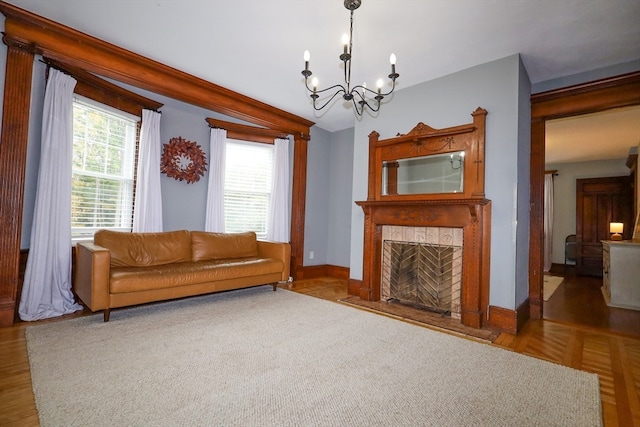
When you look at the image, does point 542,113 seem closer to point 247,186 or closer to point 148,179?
point 247,186

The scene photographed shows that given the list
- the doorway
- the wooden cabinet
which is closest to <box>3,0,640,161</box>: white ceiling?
the doorway

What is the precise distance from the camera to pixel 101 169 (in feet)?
11.3

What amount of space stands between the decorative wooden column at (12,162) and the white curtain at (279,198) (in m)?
2.96

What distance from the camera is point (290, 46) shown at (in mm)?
2973

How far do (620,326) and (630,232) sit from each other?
5031 millimetres

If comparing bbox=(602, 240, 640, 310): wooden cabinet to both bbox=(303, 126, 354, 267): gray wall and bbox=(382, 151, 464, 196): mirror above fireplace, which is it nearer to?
bbox=(382, 151, 464, 196): mirror above fireplace

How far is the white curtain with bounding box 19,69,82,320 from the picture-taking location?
273 cm

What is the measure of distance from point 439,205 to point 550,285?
3802 mm

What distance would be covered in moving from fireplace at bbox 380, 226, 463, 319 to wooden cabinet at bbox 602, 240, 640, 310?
8.69 feet

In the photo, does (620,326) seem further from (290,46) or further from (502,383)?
(290,46)

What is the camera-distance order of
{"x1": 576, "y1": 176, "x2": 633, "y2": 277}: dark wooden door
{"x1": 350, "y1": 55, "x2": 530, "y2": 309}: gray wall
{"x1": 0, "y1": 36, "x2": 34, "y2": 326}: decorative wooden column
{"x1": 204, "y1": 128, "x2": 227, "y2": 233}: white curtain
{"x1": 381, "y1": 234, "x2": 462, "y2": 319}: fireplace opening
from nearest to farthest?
{"x1": 0, "y1": 36, "x2": 34, "y2": 326}: decorative wooden column → {"x1": 350, "y1": 55, "x2": 530, "y2": 309}: gray wall → {"x1": 381, "y1": 234, "x2": 462, "y2": 319}: fireplace opening → {"x1": 204, "y1": 128, "x2": 227, "y2": 233}: white curtain → {"x1": 576, "y1": 176, "x2": 633, "y2": 277}: dark wooden door

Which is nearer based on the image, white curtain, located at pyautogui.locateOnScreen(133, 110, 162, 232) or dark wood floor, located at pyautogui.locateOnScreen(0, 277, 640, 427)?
dark wood floor, located at pyautogui.locateOnScreen(0, 277, 640, 427)

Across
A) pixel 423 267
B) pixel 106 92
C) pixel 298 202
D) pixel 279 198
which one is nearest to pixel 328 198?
pixel 298 202

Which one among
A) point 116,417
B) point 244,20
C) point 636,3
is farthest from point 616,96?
point 116,417
